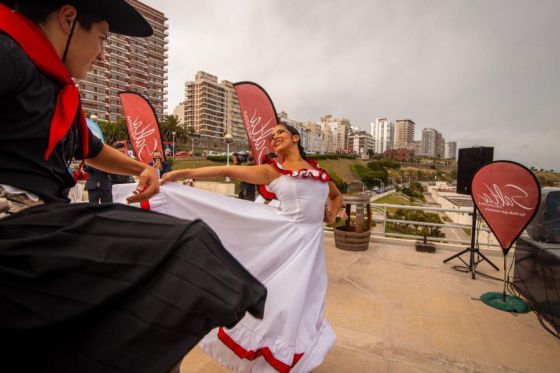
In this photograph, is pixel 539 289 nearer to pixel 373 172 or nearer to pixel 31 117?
pixel 31 117

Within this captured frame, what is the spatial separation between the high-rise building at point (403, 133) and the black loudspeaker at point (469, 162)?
460ft

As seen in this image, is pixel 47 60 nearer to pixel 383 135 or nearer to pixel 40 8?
pixel 40 8

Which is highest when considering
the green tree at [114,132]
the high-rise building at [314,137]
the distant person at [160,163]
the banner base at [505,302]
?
the high-rise building at [314,137]

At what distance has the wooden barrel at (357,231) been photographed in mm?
4824

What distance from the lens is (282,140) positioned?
2.26m

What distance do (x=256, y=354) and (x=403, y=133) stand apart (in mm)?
147850

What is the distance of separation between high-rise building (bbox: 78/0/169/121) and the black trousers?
65.0 m

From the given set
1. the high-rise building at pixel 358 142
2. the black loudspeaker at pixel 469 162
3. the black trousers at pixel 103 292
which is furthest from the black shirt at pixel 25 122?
the high-rise building at pixel 358 142

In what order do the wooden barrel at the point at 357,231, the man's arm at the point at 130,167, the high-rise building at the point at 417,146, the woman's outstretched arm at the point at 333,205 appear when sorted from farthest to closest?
the high-rise building at the point at 417,146 < the wooden barrel at the point at 357,231 < the woman's outstretched arm at the point at 333,205 < the man's arm at the point at 130,167

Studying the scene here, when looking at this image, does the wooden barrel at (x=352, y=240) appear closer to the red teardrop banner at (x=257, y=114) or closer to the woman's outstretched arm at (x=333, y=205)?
the red teardrop banner at (x=257, y=114)

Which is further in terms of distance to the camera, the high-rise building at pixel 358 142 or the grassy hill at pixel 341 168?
the high-rise building at pixel 358 142

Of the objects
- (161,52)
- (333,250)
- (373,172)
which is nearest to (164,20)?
(161,52)

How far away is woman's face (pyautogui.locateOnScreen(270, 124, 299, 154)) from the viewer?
2252mm

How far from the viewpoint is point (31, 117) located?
2.10ft
